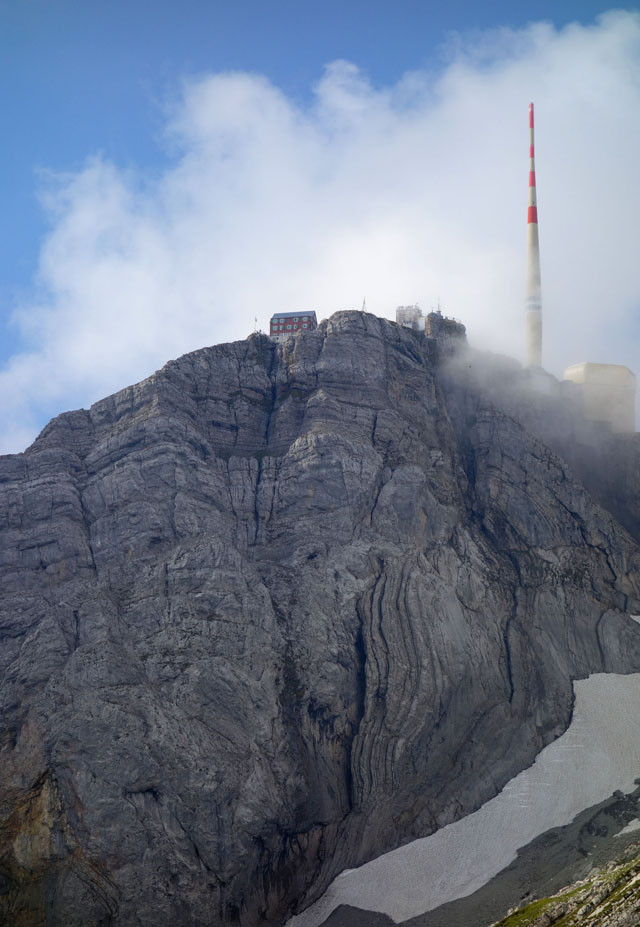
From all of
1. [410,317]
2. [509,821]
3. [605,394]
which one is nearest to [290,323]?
[410,317]

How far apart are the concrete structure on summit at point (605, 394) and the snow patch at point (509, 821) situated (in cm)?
4435

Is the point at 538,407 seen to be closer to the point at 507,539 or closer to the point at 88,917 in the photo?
the point at 507,539

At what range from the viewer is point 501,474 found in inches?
5212

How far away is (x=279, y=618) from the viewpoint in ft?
361

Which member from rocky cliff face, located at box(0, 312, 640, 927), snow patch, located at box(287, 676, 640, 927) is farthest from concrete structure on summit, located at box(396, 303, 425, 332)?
snow patch, located at box(287, 676, 640, 927)

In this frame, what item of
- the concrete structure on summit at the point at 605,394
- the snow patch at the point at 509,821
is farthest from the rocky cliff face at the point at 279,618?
the concrete structure on summit at the point at 605,394

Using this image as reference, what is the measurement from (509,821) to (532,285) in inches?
3266

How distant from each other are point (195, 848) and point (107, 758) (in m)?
10.7

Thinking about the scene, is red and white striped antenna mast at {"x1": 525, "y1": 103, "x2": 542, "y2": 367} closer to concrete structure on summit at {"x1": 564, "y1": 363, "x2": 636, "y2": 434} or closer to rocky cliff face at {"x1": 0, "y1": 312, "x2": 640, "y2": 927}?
concrete structure on summit at {"x1": 564, "y1": 363, "x2": 636, "y2": 434}

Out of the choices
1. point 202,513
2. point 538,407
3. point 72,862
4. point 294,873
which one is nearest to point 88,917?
point 72,862

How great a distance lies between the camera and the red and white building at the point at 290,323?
14638 centimetres

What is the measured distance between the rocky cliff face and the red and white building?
1230cm

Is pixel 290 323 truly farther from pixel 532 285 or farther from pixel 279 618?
pixel 279 618

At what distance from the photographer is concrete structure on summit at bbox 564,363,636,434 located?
147 m
